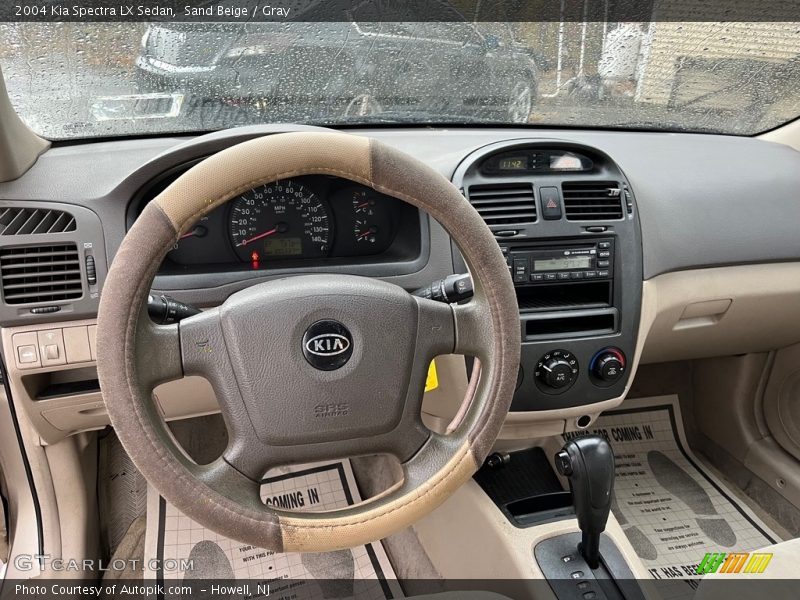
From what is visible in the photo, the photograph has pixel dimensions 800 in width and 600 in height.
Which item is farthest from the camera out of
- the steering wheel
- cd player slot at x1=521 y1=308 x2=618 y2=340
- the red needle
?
cd player slot at x1=521 y1=308 x2=618 y2=340

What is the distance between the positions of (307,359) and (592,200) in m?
0.82

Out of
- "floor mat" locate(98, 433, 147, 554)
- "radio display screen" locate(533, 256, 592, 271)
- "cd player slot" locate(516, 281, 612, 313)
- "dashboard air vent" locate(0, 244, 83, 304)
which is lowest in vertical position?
"floor mat" locate(98, 433, 147, 554)

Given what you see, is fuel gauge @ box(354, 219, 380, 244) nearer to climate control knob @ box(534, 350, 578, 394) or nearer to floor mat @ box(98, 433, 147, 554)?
climate control knob @ box(534, 350, 578, 394)

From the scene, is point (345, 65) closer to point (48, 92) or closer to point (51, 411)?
point (48, 92)

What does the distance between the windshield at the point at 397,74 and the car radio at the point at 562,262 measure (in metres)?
0.51

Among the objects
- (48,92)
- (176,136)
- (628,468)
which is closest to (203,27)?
(176,136)

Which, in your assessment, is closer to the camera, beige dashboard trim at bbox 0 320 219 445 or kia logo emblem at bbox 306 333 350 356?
kia logo emblem at bbox 306 333 350 356

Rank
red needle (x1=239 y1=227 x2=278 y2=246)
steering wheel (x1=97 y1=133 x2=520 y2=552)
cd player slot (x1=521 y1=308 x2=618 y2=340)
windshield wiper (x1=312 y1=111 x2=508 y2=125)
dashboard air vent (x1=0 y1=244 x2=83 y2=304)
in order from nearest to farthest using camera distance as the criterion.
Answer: steering wheel (x1=97 y1=133 x2=520 y2=552), dashboard air vent (x1=0 y1=244 x2=83 y2=304), red needle (x1=239 y1=227 x2=278 y2=246), cd player slot (x1=521 y1=308 x2=618 y2=340), windshield wiper (x1=312 y1=111 x2=508 y2=125)

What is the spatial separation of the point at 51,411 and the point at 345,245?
0.72 metres

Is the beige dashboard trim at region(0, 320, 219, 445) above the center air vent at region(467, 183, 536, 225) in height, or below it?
below

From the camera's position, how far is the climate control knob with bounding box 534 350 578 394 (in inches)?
53.3

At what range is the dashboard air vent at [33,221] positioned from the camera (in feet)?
3.77

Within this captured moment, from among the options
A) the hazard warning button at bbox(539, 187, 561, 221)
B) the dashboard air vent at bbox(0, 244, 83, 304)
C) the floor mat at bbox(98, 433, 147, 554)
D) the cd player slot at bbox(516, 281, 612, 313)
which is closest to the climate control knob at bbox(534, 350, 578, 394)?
the cd player slot at bbox(516, 281, 612, 313)

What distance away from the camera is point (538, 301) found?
1.42 meters
